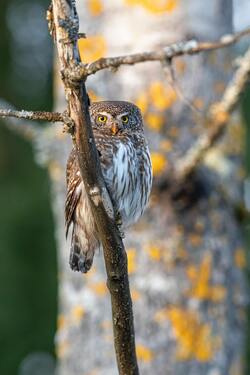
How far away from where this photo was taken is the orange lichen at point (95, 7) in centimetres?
517

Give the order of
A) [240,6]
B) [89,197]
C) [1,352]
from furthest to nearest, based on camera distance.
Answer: [1,352] → [240,6] → [89,197]

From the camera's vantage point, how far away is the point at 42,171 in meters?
8.77

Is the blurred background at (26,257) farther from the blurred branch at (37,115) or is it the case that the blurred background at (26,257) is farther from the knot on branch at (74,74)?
the knot on branch at (74,74)

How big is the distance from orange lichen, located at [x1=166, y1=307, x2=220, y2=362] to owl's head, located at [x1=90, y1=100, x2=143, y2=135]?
1.38m

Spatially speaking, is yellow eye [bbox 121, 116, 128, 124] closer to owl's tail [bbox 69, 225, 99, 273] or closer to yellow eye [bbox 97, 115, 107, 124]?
yellow eye [bbox 97, 115, 107, 124]

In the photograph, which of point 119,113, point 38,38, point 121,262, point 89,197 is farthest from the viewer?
point 38,38

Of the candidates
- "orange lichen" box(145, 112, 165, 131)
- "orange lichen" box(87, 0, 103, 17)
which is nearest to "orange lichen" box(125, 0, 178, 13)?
"orange lichen" box(87, 0, 103, 17)

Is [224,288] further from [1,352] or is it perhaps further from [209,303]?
[1,352]

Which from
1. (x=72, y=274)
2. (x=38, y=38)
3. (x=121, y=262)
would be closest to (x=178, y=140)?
(x=72, y=274)

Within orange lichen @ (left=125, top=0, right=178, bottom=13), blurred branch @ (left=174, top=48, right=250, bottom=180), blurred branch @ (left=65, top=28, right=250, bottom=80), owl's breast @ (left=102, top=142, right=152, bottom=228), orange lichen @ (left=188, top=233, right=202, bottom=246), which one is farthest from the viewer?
orange lichen @ (left=125, top=0, right=178, bottom=13)

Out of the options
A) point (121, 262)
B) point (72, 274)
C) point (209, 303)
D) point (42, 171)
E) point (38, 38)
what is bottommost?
point (121, 262)

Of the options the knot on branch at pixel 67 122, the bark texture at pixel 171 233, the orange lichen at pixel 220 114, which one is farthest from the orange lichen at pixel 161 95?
the knot on branch at pixel 67 122

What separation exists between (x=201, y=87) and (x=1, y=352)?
14.7 feet

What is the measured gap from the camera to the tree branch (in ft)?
7.54
